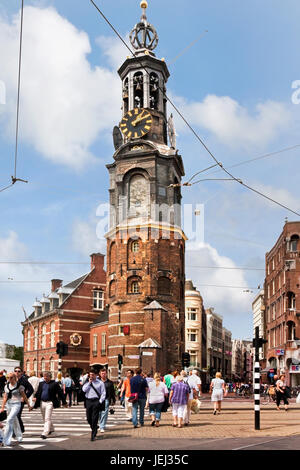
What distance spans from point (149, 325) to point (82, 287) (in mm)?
17817

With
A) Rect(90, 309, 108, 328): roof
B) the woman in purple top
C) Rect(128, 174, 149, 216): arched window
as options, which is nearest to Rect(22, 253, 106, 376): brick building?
Rect(90, 309, 108, 328): roof

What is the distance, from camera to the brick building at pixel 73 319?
6272 cm

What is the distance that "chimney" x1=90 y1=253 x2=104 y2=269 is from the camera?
66438 mm

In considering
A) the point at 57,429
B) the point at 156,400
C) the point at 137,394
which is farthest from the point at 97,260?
the point at 57,429

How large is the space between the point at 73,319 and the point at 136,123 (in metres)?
22.8

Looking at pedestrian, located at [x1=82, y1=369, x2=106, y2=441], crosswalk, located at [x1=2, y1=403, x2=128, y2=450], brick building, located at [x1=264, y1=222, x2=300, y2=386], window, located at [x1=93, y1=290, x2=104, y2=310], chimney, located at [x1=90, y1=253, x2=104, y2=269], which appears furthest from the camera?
chimney, located at [x1=90, y1=253, x2=104, y2=269]

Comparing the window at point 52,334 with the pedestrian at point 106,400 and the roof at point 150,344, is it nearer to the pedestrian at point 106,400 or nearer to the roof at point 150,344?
the roof at point 150,344

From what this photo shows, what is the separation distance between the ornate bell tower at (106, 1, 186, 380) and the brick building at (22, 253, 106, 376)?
1165cm

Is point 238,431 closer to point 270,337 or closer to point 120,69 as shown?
point 120,69

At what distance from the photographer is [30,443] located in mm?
13797

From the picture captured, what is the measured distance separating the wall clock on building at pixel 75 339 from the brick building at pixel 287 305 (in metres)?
20.8

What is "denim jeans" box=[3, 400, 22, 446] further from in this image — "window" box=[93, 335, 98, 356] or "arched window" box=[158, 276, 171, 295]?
"window" box=[93, 335, 98, 356]

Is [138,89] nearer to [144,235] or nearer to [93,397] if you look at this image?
[144,235]

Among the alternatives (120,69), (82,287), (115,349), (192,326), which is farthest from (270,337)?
(120,69)
